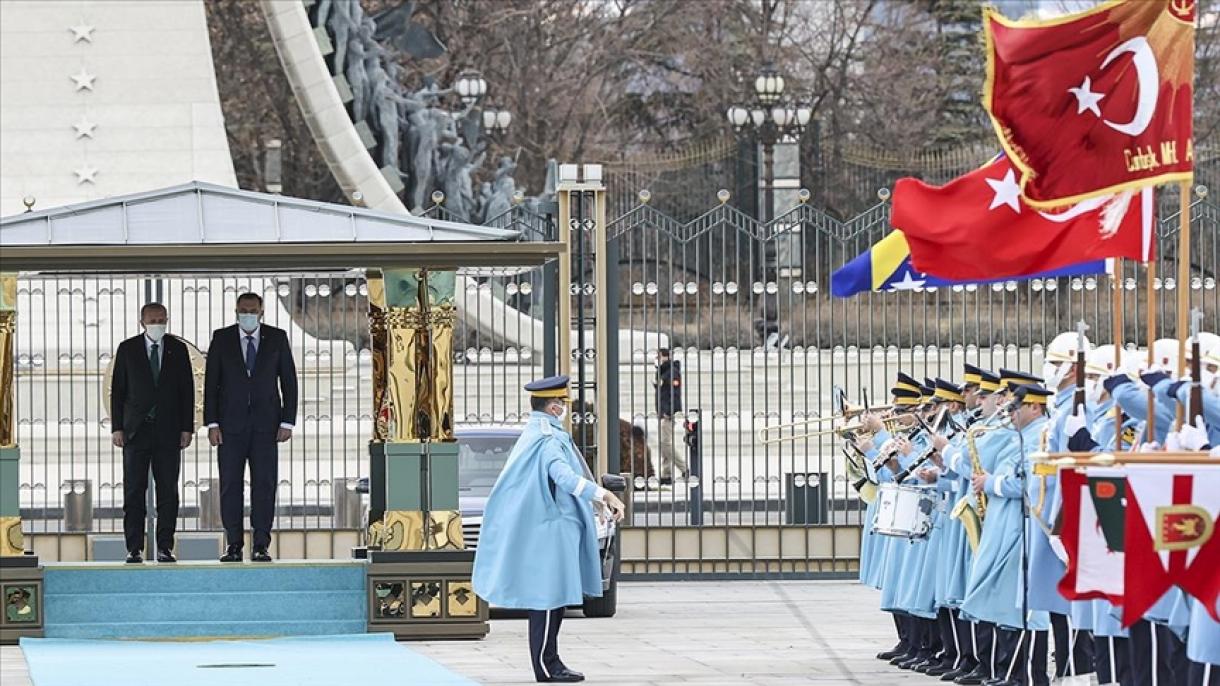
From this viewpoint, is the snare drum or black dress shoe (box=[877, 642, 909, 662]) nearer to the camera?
the snare drum

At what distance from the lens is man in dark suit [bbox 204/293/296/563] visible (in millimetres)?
17359

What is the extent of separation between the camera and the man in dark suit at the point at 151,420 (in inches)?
688

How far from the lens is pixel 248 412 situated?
685 inches

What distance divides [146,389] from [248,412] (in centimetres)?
72

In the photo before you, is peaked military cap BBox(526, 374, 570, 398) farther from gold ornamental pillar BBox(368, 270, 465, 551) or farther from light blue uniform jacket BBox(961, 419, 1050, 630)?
light blue uniform jacket BBox(961, 419, 1050, 630)

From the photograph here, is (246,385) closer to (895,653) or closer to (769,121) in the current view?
(895,653)

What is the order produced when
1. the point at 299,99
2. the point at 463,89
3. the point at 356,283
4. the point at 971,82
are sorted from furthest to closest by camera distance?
1. the point at 971,82
2. the point at 463,89
3. the point at 299,99
4. the point at 356,283

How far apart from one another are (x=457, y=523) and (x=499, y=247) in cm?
194

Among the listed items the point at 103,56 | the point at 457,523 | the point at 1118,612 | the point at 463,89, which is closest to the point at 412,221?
the point at 457,523

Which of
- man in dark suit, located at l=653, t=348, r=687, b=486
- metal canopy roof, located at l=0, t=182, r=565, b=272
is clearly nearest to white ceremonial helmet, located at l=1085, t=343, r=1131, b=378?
metal canopy roof, located at l=0, t=182, r=565, b=272

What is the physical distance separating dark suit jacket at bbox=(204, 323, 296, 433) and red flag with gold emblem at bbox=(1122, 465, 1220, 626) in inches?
304

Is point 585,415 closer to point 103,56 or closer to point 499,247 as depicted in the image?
point 499,247

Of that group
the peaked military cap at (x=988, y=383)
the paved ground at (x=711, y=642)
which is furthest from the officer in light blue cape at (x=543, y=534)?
the peaked military cap at (x=988, y=383)

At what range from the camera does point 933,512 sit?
15.2 meters
